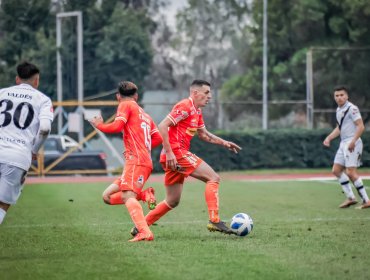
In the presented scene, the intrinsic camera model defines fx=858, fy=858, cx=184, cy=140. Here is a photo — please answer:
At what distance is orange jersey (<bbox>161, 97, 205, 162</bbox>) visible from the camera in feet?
35.2

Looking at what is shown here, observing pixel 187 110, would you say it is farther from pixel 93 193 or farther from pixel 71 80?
pixel 71 80

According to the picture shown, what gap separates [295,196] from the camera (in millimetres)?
18734

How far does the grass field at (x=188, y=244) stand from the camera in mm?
7770

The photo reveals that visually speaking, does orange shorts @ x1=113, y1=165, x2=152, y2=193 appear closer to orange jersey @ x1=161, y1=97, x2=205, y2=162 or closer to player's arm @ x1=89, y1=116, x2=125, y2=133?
player's arm @ x1=89, y1=116, x2=125, y2=133

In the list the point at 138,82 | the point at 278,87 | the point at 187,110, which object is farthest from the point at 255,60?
the point at 187,110

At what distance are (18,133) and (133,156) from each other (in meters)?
1.73

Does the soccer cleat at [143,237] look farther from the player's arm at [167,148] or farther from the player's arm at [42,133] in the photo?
the player's arm at [42,133]

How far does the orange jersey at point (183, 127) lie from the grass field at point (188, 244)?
3.66 feet

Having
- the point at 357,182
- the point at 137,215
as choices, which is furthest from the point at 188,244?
the point at 357,182

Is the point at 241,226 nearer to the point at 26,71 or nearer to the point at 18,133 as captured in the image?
the point at 18,133

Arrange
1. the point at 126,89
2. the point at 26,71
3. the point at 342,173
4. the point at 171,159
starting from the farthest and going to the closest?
the point at 342,173 < the point at 171,159 < the point at 126,89 < the point at 26,71

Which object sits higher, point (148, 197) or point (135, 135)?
point (135, 135)

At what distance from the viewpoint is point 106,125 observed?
9.66 metres

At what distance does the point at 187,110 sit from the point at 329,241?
2396mm
